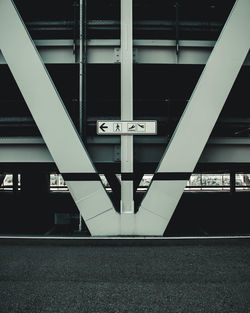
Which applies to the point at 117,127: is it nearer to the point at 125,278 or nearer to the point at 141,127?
the point at 141,127

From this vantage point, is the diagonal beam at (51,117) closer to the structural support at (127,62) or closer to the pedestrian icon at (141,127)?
the structural support at (127,62)

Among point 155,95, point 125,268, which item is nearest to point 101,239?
→ point 125,268

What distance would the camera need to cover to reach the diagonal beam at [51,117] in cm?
457

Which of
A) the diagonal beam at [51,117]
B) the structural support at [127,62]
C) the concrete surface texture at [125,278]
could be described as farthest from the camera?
the structural support at [127,62]

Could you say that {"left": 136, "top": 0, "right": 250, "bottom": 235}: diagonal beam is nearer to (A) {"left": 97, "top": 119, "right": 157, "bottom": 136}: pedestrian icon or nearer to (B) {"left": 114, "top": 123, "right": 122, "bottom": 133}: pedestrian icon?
(A) {"left": 97, "top": 119, "right": 157, "bottom": 136}: pedestrian icon

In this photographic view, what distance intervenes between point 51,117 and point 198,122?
307 centimetres

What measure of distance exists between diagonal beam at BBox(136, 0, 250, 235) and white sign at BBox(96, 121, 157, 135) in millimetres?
542

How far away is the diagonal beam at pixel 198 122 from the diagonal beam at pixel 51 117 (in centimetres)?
92

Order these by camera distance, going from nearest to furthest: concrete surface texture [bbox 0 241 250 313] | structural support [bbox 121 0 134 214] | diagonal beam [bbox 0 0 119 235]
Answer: concrete surface texture [bbox 0 241 250 313] < diagonal beam [bbox 0 0 119 235] < structural support [bbox 121 0 134 214]

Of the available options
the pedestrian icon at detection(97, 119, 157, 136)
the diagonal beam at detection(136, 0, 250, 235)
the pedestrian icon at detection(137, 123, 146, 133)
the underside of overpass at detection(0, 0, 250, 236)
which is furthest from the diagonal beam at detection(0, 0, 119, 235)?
the pedestrian icon at detection(137, 123, 146, 133)

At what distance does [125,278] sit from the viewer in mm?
2867

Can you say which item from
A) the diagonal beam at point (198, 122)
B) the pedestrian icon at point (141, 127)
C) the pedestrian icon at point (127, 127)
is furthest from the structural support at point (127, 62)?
the diagonal beam at point (198, 122)

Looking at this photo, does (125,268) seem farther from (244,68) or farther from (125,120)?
(244,68)

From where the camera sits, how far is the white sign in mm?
4613
